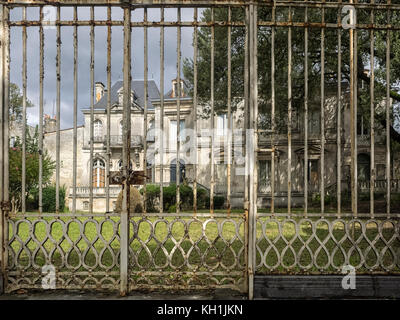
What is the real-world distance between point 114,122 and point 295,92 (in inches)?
706

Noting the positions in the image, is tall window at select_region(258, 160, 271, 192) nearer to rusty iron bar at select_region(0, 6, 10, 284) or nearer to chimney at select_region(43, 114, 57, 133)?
rusty iron bar at select_region(0, 6, 10, 284)

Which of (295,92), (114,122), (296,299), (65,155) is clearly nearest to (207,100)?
(295,92)

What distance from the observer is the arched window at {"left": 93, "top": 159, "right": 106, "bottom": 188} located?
24.2m

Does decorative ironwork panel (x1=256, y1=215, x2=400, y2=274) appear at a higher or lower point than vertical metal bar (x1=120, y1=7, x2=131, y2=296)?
lower

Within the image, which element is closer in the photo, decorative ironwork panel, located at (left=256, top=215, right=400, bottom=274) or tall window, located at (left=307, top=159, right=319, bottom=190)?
decorative ironwork panel, located at (left=256, top=215, right=400, bottom=274)

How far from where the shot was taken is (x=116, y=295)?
3521mm

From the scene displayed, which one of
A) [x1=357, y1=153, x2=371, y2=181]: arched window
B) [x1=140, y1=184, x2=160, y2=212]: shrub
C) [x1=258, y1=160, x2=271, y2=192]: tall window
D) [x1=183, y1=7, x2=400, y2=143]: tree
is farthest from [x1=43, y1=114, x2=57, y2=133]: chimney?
[x1=357, y1=153, x2=371, y2=181]: arched window

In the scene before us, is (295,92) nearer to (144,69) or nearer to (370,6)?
(370,6)

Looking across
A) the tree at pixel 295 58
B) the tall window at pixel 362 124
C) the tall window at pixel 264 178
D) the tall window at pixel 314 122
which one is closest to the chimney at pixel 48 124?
the tree at pixel 295 58

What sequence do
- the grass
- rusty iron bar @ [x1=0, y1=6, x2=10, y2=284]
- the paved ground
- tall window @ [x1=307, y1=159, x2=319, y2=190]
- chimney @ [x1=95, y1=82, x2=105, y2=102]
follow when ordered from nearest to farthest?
the paved ground
the grass
rusty iron bar @ [x1=0, y1=6, x2=10, y2=284]
tall window @ [x1=307, y1=159, x2=319, y2=190]
chimney @ [x1=95, y1=82, x2=105, y2=102]

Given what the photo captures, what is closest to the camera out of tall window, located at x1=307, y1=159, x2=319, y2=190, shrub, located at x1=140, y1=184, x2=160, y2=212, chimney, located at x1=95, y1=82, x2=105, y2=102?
shrub, located at x1=140, y1=184, x2=160, y2=212

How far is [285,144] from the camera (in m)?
22.0

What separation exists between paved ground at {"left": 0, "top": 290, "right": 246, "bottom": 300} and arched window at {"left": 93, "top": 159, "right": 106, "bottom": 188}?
2087cm

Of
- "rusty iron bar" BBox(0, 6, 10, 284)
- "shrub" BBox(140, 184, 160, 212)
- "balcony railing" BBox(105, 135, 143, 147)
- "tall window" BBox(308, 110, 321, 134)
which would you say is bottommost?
"shrub" BBox(140, 184, 160, 212)
